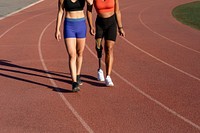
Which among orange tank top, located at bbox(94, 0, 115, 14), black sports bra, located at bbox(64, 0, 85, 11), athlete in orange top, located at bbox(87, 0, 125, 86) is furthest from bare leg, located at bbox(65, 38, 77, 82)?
orange tank top, located at bbox(94, 0, 115, 14)

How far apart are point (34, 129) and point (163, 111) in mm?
A: 1960

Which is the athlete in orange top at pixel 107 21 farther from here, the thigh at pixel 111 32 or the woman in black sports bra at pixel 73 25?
the woman in black sports bra at pixel 73 25

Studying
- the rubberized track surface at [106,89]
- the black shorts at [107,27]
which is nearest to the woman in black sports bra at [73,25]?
the black shorts at [107,27]

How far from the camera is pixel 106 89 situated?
276 inches

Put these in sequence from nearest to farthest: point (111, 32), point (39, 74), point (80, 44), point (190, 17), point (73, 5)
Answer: point (73, 5), point (80, 44), point (111, 32), point (39, 74), point (190, 17)

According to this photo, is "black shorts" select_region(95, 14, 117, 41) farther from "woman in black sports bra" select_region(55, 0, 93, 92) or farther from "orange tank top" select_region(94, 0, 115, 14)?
"woman in black sports bra" select_region(55, 0, 93, 92)

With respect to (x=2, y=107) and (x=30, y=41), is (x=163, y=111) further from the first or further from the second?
(x=30, y=41)

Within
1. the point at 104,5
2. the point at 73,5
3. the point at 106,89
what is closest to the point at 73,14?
the point at 73,5

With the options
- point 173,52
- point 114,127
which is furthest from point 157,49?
point 114,127

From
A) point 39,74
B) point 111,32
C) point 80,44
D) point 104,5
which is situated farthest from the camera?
point 39,74

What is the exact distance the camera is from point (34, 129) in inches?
202

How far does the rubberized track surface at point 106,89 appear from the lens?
5.35 meters

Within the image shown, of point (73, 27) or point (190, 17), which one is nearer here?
point (73, 27)

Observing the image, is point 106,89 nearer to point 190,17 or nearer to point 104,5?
point 104,5
